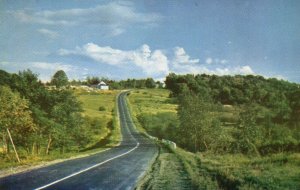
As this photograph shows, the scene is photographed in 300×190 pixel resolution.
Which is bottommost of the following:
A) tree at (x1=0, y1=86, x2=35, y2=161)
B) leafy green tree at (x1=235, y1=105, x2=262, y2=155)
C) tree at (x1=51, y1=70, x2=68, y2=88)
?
leafy green tree at (x1=235, y1=105, x2=262, y2=155)

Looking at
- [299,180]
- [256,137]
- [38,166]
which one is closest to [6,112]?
[38,166]

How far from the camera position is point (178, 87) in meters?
162

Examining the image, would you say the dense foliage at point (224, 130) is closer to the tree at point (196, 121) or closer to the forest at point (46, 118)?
the tree at point (196, 121)

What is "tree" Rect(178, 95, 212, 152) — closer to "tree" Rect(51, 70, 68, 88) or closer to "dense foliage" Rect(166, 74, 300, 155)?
"dense foliage" Rect(166, 74, 300, 155)

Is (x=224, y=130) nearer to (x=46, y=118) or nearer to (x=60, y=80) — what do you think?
(x=60, y=80)

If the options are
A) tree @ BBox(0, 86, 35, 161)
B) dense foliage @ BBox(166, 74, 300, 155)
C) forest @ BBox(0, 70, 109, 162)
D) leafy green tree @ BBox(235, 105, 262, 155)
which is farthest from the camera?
leafy green tree @ BBox(235, 105, 262, 155)

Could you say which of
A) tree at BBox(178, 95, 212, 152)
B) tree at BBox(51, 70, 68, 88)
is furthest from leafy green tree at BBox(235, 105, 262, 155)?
tree at BBox(51, 70, 68, 88)

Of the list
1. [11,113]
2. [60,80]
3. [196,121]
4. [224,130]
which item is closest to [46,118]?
[60,80]

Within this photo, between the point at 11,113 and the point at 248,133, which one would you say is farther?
the point at 248,133

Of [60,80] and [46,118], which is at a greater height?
[60,80]

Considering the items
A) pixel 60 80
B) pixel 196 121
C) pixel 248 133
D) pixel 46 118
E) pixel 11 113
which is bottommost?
pixel 248 133

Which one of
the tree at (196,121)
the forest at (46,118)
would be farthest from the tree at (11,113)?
the tree at (196,121)

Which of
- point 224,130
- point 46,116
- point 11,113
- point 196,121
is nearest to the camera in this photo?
point 11,113

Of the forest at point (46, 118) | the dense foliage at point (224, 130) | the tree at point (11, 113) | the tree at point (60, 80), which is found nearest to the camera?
the tree at point (11, 113)
